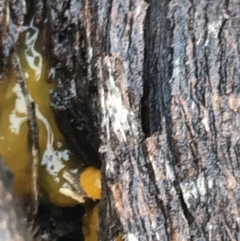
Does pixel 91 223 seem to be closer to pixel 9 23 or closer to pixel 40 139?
pixel 40 139

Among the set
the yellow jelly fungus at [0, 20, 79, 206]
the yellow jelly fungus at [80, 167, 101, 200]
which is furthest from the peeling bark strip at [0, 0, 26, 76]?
the yellow jelly fungus at [80, 167, 101, 200]

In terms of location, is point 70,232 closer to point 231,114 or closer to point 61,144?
point 61,144

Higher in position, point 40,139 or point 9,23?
point 9,23

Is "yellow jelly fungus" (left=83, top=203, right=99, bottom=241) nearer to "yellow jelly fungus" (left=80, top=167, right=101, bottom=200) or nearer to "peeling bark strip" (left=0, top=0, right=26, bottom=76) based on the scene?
"yellow jelly fungus" (left=80, top=167, right=101, bottom=200)

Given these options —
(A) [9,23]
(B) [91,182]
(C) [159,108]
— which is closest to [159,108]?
(C) [159,108]

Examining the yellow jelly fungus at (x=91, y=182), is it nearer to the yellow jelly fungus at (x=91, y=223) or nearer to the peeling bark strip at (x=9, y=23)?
the yellow jelly fungus at (x=91, y=223)

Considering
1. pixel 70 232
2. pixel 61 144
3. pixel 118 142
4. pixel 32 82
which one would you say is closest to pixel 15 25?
pixel 32 82

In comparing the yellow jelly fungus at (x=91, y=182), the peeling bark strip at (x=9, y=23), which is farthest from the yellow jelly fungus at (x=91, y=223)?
the peeling bark strip at (x=9, y=23)
